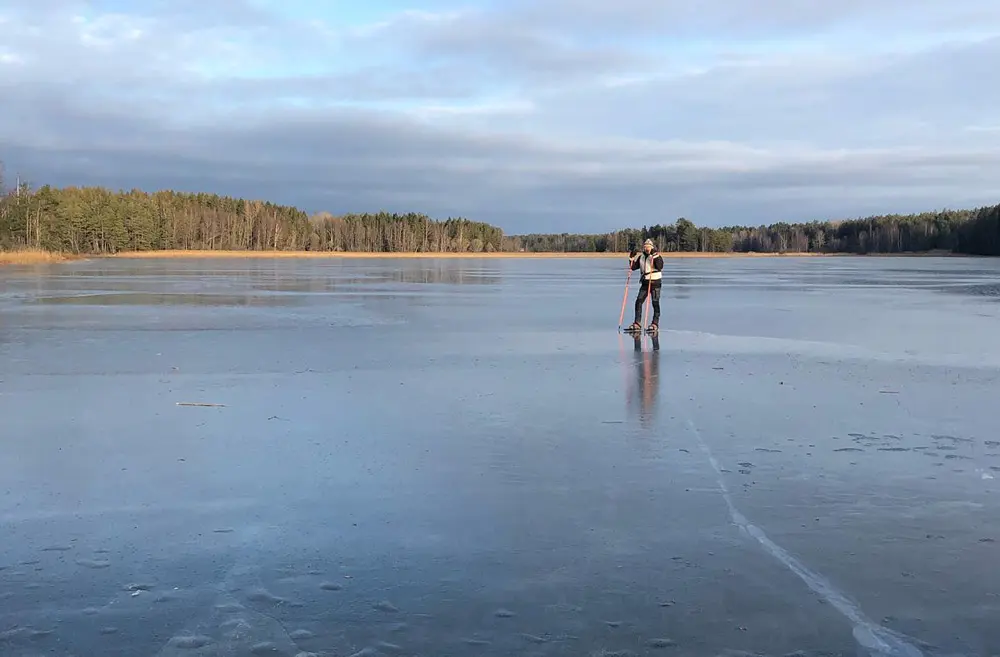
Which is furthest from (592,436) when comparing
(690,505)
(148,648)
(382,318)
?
(382,318)

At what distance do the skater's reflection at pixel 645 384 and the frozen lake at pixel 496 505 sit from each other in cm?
5

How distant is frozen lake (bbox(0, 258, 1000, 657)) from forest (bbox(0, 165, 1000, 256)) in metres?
57.6

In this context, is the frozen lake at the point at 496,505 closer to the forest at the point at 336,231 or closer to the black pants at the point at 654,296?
the black pants at the point at 654,296

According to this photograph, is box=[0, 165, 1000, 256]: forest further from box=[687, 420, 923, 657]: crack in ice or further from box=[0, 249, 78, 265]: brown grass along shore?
box=[687, 420, 923, 657]: crack in ice

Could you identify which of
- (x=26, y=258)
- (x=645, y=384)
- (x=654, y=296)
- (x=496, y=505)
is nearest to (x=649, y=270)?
(x=654, y=296)

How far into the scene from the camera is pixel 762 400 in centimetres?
821

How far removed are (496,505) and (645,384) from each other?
4.53 m

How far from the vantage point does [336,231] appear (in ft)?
460

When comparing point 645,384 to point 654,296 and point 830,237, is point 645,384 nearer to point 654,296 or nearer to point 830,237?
point 654,296

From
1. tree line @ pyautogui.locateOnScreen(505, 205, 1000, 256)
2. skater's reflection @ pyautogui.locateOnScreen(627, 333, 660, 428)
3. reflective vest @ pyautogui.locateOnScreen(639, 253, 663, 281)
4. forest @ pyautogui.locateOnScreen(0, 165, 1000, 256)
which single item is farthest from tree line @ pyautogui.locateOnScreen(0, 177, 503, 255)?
skater's reflection @ pyautogui.locateOnScreen(627, 333, 660, 428)

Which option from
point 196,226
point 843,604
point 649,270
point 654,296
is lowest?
point 843,604

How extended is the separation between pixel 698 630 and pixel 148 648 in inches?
82.9

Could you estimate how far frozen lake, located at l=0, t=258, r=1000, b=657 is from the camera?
3.41m

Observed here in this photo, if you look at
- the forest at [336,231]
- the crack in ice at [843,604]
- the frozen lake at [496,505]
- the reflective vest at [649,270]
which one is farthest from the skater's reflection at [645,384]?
the forest at [336,231]
